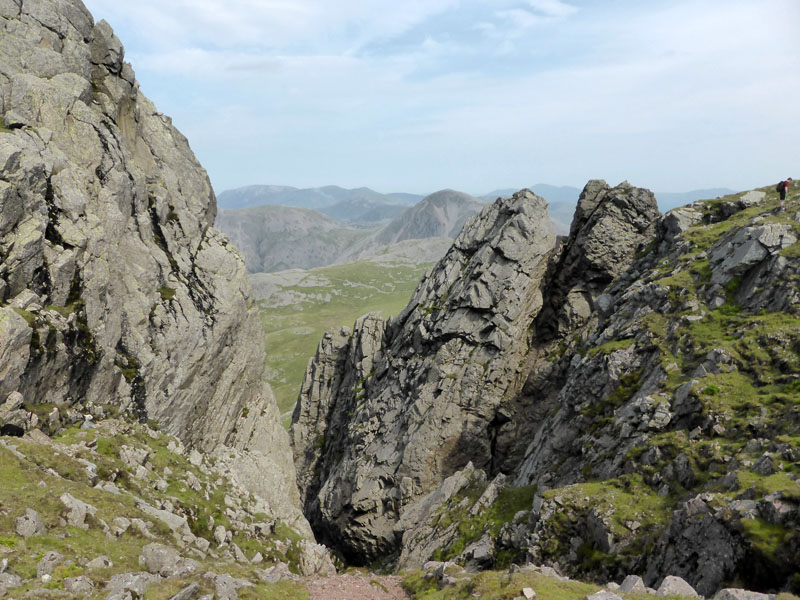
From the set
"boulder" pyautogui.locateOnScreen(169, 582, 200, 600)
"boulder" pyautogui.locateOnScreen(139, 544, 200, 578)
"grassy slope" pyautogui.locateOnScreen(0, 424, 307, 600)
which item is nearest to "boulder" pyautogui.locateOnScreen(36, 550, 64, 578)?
"grassy slope" pyautogui.locateOnScreen(0, 424, 307, 600)

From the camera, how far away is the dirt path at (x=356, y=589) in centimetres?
3086

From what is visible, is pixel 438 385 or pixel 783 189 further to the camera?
pixel 438 385

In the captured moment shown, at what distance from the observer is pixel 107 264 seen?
45562 mm

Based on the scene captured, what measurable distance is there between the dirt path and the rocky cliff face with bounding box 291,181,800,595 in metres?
6.65

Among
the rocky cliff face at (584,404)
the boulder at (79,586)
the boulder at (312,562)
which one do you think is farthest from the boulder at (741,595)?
the boulder at (312,562)

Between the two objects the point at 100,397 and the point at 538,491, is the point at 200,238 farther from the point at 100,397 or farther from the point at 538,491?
the point at 538,491

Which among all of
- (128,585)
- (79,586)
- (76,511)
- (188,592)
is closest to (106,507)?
(76,511)

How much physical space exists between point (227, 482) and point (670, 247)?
54422 mm

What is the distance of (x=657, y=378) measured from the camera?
37.3 m

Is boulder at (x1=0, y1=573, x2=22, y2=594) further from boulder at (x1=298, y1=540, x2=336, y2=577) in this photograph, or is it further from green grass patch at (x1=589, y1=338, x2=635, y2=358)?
green grass patch at (x1=589, y1=338, x2=635, y2=358)

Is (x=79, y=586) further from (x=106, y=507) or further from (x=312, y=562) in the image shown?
(x=312, y=562)

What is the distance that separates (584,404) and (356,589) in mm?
24306

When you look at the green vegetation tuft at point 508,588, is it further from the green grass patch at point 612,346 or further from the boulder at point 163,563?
the green grass patch at point 612,346

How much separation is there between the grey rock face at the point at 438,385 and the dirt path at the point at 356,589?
22456 millimetres
